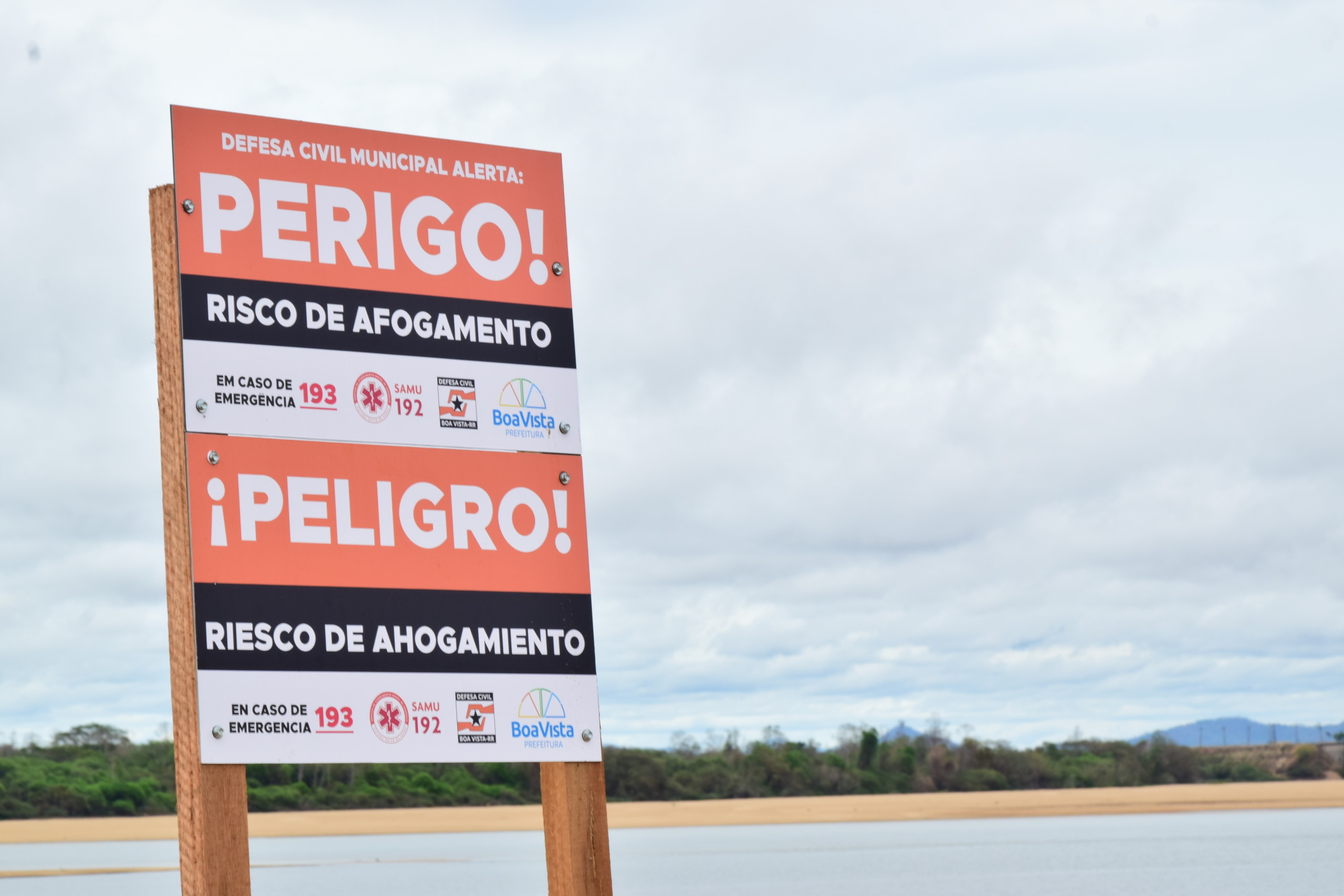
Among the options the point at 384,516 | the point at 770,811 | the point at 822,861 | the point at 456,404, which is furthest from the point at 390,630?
the point at 770,811

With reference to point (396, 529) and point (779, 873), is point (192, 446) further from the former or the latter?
point (779, 873)

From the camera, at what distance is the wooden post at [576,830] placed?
19.3 ft

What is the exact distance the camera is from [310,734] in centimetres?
544

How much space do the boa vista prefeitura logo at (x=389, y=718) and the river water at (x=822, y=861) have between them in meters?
29.6

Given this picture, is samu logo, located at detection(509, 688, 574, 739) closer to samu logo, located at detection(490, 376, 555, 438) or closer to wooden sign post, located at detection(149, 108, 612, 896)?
wooden sign post, located at detection(149, 108, 612, 896)

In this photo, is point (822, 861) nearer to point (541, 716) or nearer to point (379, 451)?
point (541, 716)

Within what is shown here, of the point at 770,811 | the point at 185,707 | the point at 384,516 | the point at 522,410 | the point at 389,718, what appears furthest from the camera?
the point at 770,811

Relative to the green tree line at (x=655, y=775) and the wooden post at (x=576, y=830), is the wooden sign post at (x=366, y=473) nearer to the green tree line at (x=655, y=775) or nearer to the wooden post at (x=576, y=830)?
the wooden post at (x=576, y=830)

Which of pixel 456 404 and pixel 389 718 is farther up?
pixel 456 404

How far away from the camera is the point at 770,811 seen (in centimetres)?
7925

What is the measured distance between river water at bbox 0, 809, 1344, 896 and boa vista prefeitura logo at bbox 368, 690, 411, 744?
29.6 metres

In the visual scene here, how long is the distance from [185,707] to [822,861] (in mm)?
42848

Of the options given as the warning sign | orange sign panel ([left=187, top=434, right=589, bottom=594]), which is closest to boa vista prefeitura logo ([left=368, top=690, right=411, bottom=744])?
the warning sign

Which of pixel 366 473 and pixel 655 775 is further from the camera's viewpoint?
pixel 655 775
